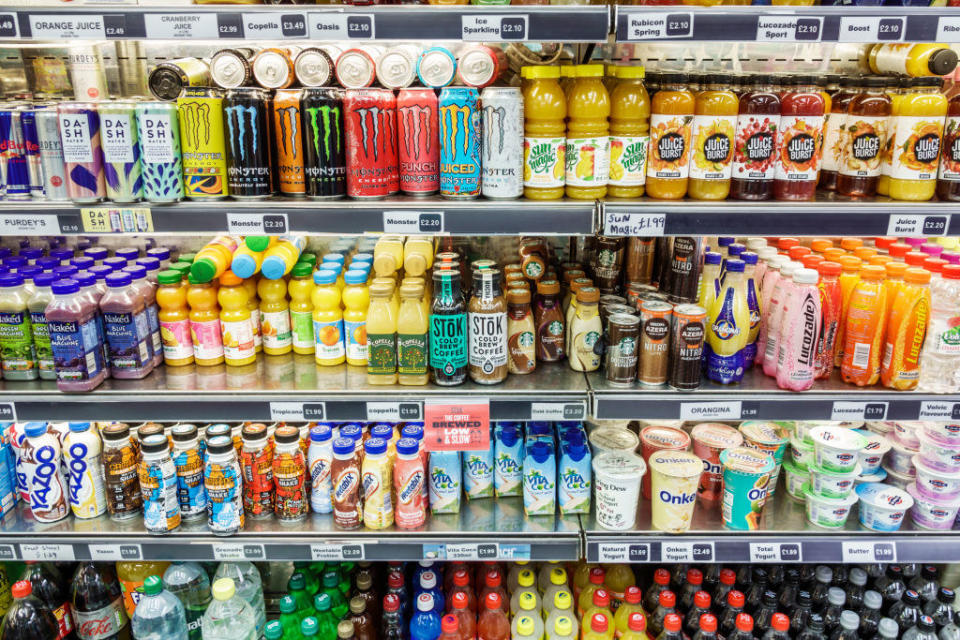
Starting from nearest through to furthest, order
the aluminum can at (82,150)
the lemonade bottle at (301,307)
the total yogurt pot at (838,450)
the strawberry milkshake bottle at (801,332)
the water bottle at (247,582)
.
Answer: the aluminum can at (82,150), the strawberry milkshake bottle at (801,332), the total yogurt pot at (838,450), the lemonade bottle at (301,307), the water bottle at (247,582)

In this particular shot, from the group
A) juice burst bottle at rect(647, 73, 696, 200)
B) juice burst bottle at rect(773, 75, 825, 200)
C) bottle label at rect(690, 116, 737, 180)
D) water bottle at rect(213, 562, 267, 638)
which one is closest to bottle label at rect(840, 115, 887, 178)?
juice burst bottle at rect(773, 75, 825, 200)

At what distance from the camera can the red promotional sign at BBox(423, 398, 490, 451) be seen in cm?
190

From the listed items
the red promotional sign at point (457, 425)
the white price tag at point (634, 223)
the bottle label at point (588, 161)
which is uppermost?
the bottle label at point (588, 161)

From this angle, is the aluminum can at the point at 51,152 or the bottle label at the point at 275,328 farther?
the bottle label at the point at 275,328

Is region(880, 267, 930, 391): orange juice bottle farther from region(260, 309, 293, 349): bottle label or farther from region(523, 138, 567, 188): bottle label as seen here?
region(260, 309, 293, 349): bottle label

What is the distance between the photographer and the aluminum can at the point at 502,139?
1.78m

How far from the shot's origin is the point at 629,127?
5.92 ft

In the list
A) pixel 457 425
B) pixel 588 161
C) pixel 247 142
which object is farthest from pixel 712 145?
pixel 247 142

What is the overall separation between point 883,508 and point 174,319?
2186 millimetres

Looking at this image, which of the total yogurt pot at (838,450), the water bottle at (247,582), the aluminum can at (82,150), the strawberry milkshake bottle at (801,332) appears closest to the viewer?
the aluminum can at (82,150)

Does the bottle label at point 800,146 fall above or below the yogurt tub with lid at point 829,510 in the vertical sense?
above

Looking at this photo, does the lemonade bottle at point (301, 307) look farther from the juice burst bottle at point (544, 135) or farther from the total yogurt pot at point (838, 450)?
the total yogurt pot at point (838, 450)

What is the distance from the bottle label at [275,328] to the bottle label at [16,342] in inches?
25.5

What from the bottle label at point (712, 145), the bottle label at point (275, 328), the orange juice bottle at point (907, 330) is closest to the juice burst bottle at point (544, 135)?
the bottle label at point (712, 145)
